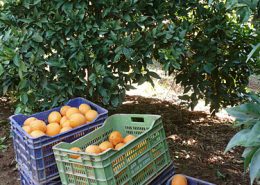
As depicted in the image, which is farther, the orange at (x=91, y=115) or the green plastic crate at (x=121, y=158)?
the orange at (x=91, y=115)

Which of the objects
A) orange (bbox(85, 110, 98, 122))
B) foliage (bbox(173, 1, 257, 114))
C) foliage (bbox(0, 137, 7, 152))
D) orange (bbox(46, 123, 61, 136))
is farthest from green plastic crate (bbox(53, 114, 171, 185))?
foliage (bbox(0, 137, 7, 152))

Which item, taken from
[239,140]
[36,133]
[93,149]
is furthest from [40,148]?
[239,140]

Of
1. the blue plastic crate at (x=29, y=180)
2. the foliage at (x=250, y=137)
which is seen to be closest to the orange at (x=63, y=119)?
the blue plastic crate at (x=29, y=180)

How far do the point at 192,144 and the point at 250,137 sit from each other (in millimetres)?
2212

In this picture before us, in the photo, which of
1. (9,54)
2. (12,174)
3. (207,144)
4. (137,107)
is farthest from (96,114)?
(137,107)

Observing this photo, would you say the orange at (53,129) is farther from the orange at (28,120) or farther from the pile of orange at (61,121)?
the orange at (28,120)

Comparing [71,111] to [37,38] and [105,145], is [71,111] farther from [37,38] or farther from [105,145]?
[37,38]

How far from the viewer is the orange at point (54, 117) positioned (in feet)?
8.63

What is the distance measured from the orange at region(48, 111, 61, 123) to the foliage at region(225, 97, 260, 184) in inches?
53.6

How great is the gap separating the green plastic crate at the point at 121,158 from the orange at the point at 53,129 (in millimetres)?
230

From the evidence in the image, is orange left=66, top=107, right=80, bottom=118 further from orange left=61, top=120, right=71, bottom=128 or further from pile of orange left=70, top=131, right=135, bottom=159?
pile of orange left=70, top=131, right=135, bottom=159

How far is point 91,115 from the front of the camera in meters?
2.61

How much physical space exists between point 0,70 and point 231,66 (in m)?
1.96

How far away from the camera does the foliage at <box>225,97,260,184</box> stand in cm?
137
